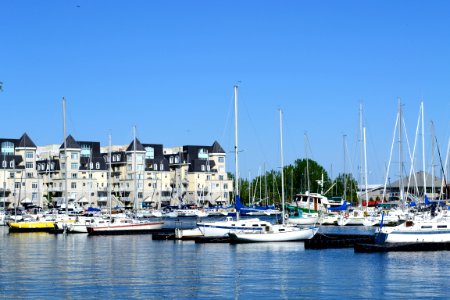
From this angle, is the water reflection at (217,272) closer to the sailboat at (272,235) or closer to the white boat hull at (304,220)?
the sailboat at (272,235)

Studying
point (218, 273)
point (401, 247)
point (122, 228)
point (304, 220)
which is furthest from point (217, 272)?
point (304, 220)

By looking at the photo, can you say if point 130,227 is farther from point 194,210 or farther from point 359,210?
point 194,210

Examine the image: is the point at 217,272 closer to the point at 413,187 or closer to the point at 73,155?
the point at 413,187

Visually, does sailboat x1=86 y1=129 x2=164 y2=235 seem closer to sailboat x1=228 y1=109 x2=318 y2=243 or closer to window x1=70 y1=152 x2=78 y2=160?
sailboat x1=228 y1=109 x2=318 y2=243

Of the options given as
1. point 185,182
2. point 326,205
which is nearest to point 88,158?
point 185,182

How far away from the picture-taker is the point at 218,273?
5119 cm

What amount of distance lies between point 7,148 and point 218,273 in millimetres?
132952

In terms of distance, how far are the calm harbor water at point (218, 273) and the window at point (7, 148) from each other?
105 metres

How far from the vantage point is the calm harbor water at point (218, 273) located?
41.9 meters

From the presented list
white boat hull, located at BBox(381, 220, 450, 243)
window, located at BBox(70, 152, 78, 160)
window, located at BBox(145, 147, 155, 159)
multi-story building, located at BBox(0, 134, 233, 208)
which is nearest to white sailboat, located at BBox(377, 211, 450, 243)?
white boat hull, located at BBox(381, 220, 450, 243)

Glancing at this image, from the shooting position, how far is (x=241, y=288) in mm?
43375

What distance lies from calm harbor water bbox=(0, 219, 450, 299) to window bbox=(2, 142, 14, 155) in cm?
10455

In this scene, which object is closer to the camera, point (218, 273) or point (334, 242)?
point (218, 273)

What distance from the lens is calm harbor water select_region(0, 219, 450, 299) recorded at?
4188 centimetres
